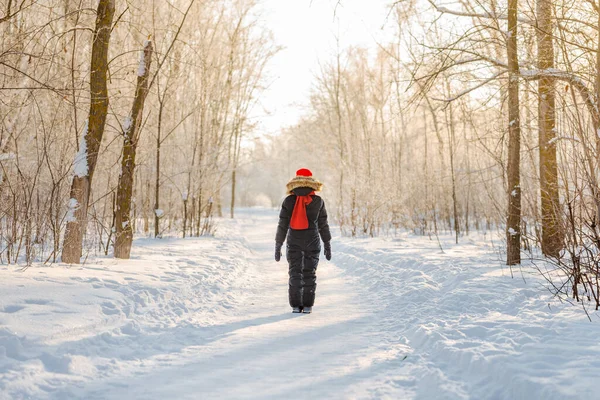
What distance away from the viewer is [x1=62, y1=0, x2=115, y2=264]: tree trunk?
6539 mm

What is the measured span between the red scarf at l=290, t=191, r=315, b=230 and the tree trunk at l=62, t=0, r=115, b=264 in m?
3.34

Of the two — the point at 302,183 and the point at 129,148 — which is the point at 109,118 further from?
the point at 302,183

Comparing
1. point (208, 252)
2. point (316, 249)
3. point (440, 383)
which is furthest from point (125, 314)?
point (208, 252)

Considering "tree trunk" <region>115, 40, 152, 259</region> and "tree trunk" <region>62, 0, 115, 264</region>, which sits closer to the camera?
"tree trunk" <region>62, 0, 115, 264</region>

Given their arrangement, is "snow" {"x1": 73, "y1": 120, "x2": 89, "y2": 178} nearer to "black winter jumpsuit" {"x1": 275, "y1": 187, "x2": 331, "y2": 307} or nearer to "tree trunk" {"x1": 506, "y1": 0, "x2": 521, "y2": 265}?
"black winter jumpsuit" {"x1": 275, "y1": 187, "x2": 331, "y2": 307}

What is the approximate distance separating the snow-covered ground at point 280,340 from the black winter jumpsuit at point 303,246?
34 centimetres

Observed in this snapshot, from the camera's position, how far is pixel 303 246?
616 cm

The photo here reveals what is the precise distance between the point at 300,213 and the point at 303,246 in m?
0.50

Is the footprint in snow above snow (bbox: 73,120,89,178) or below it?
below

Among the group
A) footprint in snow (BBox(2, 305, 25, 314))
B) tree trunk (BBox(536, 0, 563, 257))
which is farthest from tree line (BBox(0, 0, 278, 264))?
tree trunk (BBox(536, 0, 563, 257))

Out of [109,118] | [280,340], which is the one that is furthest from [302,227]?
[109,118]

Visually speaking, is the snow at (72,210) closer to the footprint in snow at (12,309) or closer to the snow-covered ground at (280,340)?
the snow-covered ground at (280,340)

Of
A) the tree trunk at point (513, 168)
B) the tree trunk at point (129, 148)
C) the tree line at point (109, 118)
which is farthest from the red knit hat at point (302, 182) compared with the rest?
the tree trunk at point (129, 148)

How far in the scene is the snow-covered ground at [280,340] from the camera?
125 inches
